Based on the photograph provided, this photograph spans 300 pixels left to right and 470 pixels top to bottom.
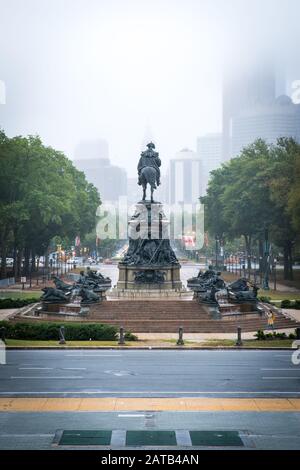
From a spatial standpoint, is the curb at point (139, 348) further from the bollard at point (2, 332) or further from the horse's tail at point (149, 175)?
the horse's tail at point (149, 175)

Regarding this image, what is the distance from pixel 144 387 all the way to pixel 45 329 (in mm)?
14095

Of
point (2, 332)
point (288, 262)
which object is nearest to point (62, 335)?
point (2, 332)

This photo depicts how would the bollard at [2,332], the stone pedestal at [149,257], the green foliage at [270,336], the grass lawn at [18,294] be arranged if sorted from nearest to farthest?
the bollard at [2,332], the green foliage at [270,336], the stone pedestal at [149,257], the grass lawn at [18,294]

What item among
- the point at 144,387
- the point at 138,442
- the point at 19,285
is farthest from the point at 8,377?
the point at 19,285

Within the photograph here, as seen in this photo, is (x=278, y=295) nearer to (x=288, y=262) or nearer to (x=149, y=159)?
(x=149, y=159)

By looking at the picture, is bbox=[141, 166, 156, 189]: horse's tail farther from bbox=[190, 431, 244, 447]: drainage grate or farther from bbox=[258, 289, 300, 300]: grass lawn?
bbox=[190, 431, 244, 447]: drainage grate

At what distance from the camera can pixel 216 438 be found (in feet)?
64.4

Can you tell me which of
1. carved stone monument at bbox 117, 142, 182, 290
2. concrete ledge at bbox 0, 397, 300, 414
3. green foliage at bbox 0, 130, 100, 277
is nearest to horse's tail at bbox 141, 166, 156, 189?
carved stone monument at bbox 117, 142, 182, 290

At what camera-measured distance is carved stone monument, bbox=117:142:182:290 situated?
55688mm

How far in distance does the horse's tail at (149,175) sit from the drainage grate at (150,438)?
39866 mm

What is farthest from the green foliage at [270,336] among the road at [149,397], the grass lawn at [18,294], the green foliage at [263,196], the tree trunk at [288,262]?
the tree trunk at [288,262]

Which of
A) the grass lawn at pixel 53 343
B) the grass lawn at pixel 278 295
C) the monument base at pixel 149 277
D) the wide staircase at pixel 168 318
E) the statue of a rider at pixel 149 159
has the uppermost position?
the statue of a rider at pixel 149 159

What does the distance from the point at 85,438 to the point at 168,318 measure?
26.7 meters

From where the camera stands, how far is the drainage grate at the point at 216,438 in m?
19.1
